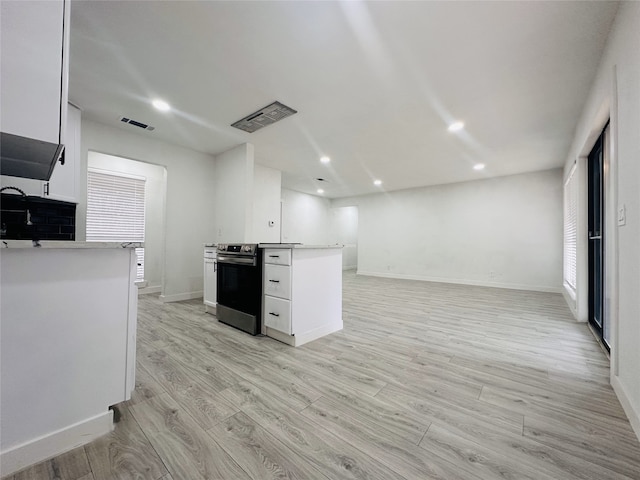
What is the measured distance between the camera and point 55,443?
1.13m

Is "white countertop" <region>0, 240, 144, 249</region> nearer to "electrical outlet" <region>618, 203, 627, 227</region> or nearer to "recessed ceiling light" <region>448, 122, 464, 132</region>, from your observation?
"electrical outlet" <region>618, 203, 627, 227</region>

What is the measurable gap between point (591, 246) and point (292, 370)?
12.4 ft

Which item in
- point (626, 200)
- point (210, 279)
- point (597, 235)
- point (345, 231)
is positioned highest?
point (345, 231)

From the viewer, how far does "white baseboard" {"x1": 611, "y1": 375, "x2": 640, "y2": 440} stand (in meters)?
1.31

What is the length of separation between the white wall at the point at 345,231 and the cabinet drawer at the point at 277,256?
22.1ft

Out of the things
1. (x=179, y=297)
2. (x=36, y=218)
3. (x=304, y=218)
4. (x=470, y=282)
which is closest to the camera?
(x=36, y=218)

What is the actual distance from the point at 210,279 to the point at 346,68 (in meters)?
3.00

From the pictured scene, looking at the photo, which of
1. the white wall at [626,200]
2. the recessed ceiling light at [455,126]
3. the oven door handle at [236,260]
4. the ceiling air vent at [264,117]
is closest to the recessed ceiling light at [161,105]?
the ceiling air vent at [264,117]

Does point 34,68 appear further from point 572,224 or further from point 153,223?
point 572,224

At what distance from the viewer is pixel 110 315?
1.27m

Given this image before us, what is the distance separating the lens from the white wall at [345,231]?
940 centimetres

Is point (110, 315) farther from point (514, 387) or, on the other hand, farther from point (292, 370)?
point (514, 387)

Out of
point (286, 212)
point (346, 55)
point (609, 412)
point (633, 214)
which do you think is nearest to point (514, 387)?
point (609, 412)

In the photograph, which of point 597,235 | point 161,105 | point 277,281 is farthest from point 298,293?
point 597,235
